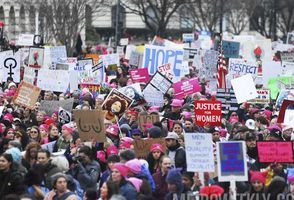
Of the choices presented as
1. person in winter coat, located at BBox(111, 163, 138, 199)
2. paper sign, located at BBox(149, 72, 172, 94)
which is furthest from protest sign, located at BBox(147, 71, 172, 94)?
person in winter coat, located at BBox(111, 163, 138, 199)

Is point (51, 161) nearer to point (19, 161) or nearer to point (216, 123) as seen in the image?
point (19, 161)

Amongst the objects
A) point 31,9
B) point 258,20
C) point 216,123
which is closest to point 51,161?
point 216,123

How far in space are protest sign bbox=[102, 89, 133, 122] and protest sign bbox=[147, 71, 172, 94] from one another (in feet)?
12.1

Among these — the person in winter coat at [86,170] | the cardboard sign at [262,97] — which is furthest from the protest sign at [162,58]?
the person in winter coat at [86,170]

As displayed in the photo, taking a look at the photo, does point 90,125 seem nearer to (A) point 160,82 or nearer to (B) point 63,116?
(B) point 63,116

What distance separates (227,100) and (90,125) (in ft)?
22.5

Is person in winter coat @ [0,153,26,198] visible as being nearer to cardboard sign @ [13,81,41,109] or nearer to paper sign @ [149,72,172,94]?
cardboard sign @ [13,81,41,109]

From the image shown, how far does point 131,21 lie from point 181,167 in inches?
2862

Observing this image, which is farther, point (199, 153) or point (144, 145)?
point (144, 145)

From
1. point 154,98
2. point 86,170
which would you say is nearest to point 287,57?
point 154,98

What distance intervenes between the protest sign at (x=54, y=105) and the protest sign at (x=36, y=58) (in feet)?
24.6

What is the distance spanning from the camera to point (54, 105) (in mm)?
20938

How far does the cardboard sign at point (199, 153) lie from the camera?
13.3 m

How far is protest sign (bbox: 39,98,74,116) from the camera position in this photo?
20812mm
